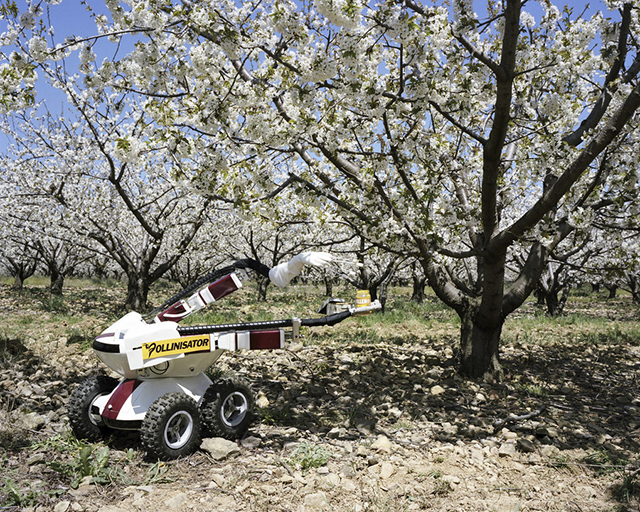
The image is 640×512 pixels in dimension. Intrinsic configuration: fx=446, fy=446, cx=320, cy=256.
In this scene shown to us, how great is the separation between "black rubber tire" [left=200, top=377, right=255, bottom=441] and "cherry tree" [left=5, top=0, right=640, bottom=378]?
209 centimetres

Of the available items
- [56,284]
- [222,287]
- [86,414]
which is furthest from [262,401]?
[56,284]

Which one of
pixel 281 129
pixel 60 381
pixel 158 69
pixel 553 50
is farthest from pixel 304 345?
pixel 553 50

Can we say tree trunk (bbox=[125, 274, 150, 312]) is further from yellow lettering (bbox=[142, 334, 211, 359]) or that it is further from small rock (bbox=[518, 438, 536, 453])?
small rock (bbox=[518, 438, 536, 453])

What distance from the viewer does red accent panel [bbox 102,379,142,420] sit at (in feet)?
11.7

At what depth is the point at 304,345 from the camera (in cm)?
837

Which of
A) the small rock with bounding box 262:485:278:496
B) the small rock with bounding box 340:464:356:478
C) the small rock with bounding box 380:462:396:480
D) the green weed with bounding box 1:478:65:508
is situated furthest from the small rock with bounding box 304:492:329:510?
the green weed with bounding box 1:478:65:508

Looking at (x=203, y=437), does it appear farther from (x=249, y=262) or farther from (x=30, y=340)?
(x=30, y=340)

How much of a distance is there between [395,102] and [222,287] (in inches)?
104

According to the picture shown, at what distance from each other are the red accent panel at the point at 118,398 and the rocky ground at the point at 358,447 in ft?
0.95

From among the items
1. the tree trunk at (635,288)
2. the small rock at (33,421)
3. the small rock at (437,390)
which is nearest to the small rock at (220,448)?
the small rock at (33,421)

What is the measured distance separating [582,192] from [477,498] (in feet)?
15.2

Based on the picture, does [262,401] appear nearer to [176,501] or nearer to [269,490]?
[269,490]

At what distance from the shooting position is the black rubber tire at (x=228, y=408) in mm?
3816

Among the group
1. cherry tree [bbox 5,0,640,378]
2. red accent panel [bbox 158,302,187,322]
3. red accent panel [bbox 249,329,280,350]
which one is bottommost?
red accent panel [bbox 249,329,280,350]
